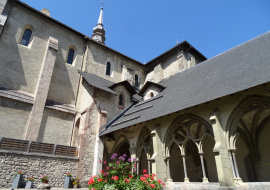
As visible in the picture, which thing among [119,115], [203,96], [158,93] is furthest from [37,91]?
[203,96]

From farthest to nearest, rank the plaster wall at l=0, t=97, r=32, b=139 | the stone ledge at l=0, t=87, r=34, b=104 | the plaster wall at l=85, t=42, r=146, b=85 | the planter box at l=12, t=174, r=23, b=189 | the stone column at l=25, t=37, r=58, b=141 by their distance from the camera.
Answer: the plaster wall at l=85, t=42, r=146, b=85 < the stone column at l=25, t=37, r=58, b=141 < the stone ledge at l=0, t=87, r=34, b=104 < the plaster wall at l=0, t=97, r=32, b=139 < the planter box at l=12, t=174, r=23, b=189

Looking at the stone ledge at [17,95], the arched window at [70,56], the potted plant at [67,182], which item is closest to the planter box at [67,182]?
the potted plant at [67,182]

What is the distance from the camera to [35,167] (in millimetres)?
10359

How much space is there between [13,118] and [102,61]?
9.27m

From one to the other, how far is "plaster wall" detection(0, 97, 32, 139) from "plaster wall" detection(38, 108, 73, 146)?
3.77ft

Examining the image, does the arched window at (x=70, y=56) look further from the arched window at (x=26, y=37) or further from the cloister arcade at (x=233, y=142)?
the cloister arcade at (x=233, y=142)

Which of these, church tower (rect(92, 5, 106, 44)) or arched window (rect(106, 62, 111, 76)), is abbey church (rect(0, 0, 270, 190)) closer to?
arched window (rect(106, 62, 111, 76))

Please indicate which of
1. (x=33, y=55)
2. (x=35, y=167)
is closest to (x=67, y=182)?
(x=35, y=167)

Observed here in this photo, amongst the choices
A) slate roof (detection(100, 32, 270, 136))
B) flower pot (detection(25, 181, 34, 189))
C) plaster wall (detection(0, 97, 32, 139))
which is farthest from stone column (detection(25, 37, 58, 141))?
slate roof (detection(100, 32, 270, 136))

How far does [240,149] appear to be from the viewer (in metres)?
11.9

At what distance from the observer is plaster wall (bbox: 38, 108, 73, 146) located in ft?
43.4

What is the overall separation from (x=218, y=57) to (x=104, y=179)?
1075 centimetres

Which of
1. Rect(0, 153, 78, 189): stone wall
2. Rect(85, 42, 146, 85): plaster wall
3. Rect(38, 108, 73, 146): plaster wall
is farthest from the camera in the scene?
Rect(85, 42, 146, 85): plaster wall

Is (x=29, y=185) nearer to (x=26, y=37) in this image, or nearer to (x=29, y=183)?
(x=29, y=183)
